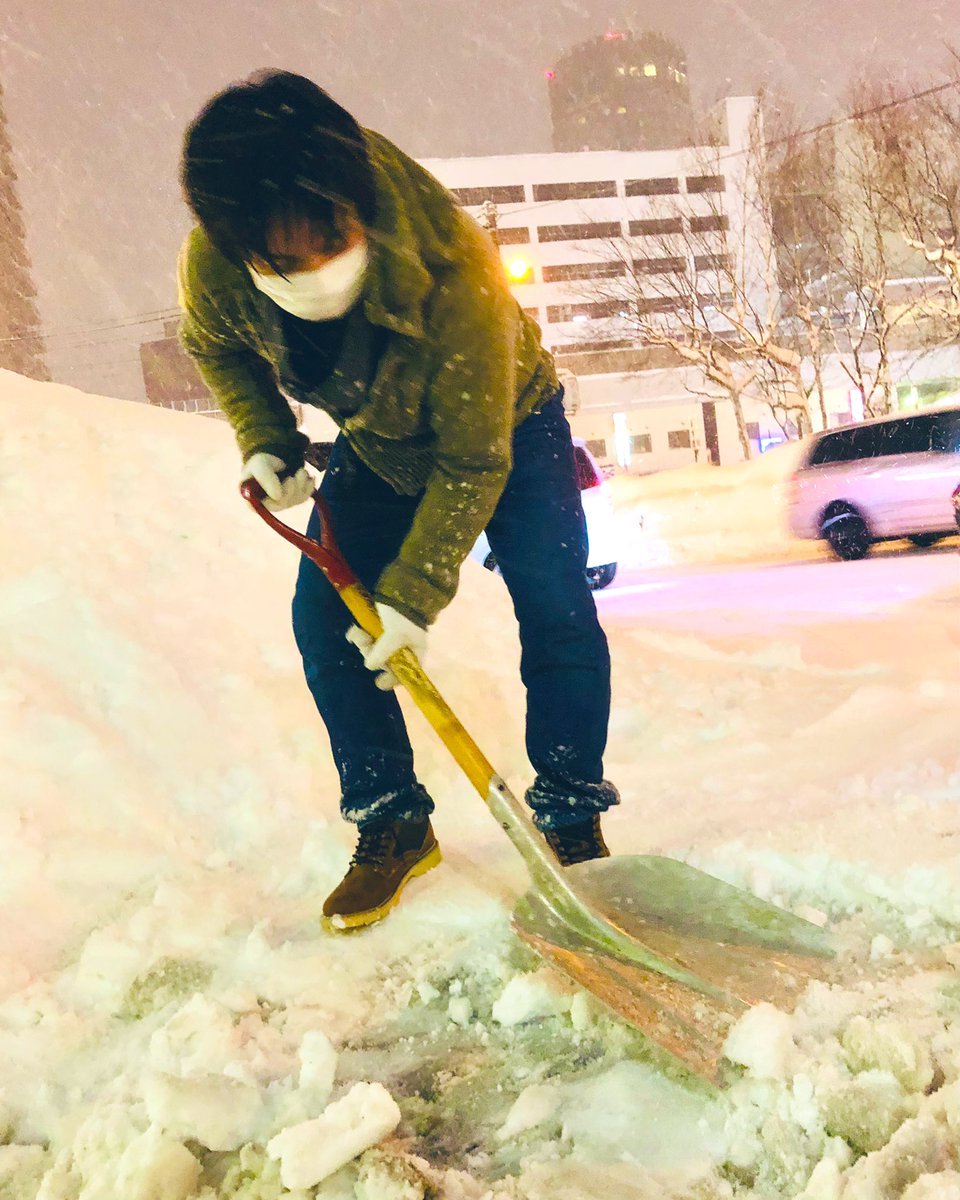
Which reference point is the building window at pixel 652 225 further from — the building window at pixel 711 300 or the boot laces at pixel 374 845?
the boot laces at pixel 374 845

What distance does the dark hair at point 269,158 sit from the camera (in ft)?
4.65

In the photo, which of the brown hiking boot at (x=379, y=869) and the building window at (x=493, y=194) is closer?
the brown hiking boot at (x=379, y=869)

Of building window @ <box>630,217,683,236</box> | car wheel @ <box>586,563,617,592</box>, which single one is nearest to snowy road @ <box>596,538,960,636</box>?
car wheel @ <box>586,563,617,592</box>

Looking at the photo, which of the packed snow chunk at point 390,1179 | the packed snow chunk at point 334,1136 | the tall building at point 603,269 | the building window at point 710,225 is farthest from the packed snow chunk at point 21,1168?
the tall building at point 603,269

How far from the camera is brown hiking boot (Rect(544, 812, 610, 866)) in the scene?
191cm

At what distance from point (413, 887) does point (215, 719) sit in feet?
3.20

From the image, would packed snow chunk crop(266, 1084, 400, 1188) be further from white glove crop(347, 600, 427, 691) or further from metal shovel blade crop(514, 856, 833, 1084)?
white glove crop(347, 600, 427, 691)

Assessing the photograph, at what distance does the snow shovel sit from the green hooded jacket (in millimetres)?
236

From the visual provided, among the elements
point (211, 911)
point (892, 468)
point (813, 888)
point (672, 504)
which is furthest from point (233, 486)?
point (672, 504)

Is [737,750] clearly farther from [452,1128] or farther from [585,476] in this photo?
[585,476]

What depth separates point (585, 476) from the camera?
743 cm

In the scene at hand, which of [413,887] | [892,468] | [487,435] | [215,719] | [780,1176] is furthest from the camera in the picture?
[892,468]

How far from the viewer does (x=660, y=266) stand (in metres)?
23.5

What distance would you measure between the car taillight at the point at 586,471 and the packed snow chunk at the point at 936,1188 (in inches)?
240
